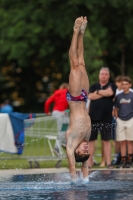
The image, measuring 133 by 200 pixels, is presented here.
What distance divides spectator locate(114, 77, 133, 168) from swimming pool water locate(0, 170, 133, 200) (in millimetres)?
2134

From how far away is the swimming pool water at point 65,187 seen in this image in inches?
429

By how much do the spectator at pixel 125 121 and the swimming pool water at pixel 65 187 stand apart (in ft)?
7.00

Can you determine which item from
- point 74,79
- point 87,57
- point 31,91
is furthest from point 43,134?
point 31,91

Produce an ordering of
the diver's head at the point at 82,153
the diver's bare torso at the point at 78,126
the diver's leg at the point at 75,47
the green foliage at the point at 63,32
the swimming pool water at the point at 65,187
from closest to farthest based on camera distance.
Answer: the swimming pool water at the point at 65,187 → the diver's head at the point at 82,153 → the diver's bare torso at the point at 78,126 → the diver's leg at the point at 75,47 → the green foliage at the point at 63,32

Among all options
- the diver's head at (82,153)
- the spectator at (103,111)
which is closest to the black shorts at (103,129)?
the spectator at (103,111)

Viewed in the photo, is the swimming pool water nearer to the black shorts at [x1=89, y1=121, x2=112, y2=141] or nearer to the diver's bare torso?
the diver's bare torso

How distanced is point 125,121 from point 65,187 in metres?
5.34

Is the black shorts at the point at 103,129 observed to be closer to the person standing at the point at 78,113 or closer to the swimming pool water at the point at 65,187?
the swimming pool water at the point at 65,187

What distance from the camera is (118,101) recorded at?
1741 centimetres

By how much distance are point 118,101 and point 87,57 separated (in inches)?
675

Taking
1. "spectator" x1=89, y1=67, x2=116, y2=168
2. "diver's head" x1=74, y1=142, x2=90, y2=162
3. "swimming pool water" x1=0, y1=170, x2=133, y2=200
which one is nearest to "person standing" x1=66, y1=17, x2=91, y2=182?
"diver's head" x1=74, y1=142, x2=90, y2=162

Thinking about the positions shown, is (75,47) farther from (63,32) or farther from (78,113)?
(63,32)

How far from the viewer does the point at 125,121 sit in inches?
684

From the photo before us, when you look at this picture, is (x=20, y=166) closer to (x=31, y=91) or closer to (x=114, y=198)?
(x=114, y=198)
